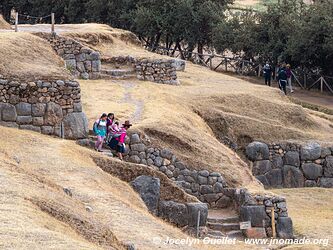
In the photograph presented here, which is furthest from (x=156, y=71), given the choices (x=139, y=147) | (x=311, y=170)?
(x=139, y=147)

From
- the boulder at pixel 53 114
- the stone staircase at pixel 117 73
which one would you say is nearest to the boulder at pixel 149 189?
the boulder at pixel 53 114

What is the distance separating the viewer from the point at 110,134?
22766 mm

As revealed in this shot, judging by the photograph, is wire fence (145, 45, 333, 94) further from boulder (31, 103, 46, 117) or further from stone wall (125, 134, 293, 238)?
boulder (31, 103, 46, 117)

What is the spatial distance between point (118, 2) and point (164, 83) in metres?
22.8

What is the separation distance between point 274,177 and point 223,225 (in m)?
7.78

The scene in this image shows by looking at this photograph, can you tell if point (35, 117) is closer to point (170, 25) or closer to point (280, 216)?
point (280, 216)

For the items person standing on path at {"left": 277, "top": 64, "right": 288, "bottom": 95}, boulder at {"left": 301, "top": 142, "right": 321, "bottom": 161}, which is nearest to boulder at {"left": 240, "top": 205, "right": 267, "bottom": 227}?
boulder at {"left": 301, "top": 142, "right": 321, "bottom": 161}

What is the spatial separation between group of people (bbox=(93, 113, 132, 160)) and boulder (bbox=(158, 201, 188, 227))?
256 centimetres

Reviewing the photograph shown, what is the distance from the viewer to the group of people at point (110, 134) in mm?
22484

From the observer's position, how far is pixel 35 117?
22.9 m

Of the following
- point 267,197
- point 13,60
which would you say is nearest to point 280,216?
point 267,197

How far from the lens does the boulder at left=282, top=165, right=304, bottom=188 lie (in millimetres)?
29391

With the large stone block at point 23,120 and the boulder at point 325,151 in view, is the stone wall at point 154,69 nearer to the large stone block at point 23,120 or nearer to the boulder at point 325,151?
the boulder at point 325,151

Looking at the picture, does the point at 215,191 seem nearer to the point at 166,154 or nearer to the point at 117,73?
the point at 166,154
